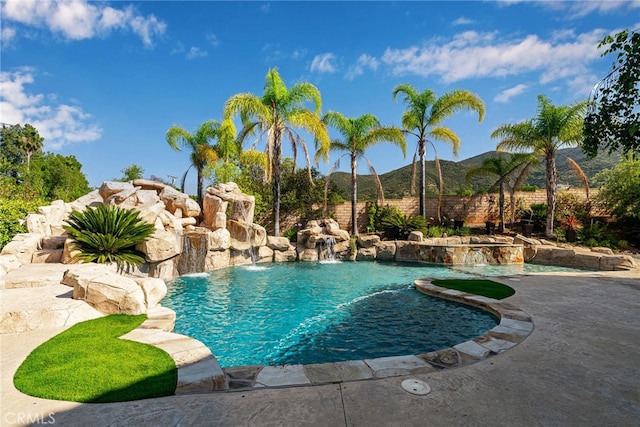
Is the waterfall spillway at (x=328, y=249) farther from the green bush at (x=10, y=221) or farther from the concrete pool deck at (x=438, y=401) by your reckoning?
the concrete pool deck at (x=438, y=401)

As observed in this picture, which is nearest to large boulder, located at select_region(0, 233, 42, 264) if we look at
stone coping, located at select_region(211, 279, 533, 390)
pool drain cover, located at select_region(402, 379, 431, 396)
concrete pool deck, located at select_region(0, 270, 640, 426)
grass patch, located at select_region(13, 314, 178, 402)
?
concrete pool deck, located at select_region(0, 270, 640, 426)

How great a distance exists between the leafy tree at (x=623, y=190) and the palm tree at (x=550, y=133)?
2.92 meters

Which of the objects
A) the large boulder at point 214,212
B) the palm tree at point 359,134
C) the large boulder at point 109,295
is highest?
the palm tree at point 359,134

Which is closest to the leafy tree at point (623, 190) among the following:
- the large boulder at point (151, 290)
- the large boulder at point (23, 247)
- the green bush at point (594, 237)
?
the green bush at point (594, 237)

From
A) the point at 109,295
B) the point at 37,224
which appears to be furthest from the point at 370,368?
the point at 37,224

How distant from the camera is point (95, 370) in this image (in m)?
2.96

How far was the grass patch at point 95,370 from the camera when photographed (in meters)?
2.63

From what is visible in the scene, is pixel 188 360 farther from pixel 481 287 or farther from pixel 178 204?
pixel 178 204

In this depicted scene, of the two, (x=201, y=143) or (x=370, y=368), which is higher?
(x=201, y=143)

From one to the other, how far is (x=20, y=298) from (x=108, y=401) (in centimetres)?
409

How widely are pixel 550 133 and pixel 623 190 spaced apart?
4.73m

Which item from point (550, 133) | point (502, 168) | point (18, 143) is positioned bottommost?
point (502, 168)

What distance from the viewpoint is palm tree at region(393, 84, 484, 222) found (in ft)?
55.0

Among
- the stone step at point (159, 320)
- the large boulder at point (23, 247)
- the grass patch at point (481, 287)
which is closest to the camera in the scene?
the stone step at point (159, 320)
